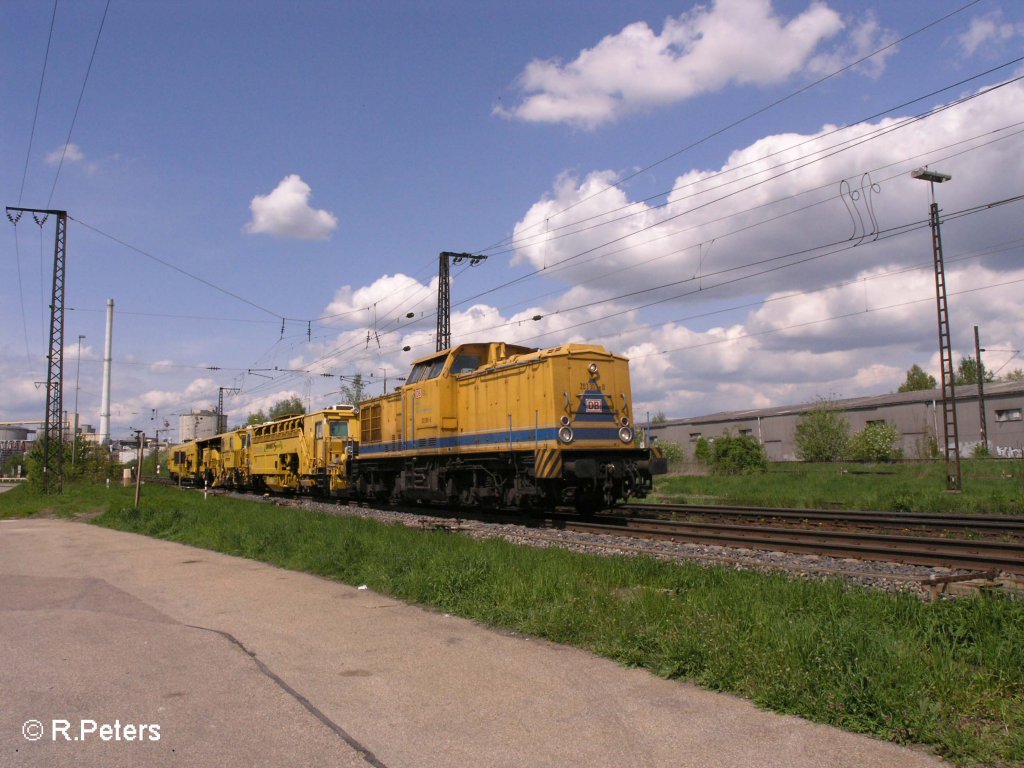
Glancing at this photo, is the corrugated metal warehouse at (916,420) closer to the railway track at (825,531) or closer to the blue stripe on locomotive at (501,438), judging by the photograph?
the railway track at (825,531)

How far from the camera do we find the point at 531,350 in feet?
58.1

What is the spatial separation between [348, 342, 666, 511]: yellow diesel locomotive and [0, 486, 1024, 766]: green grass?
5.00 m

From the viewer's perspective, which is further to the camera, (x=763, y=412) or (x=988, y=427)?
(x=763, y=412)

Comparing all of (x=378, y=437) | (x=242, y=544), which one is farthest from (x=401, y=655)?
Result: (x=378, y=437)

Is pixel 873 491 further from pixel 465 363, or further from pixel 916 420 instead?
pixel 916 420

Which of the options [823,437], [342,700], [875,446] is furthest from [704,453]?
[342,700]

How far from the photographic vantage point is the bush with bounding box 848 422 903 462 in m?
47.2

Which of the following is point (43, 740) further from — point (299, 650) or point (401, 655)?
point (401, 655)

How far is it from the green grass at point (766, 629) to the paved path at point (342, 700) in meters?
0.24

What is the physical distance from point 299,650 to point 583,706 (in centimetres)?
277

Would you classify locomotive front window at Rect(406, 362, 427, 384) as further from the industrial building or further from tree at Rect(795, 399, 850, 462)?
the industrial building

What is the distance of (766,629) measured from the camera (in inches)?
226

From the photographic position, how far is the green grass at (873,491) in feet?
62.5

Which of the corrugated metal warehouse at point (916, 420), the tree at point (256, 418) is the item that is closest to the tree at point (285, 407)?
the tree at point (256, 418)
